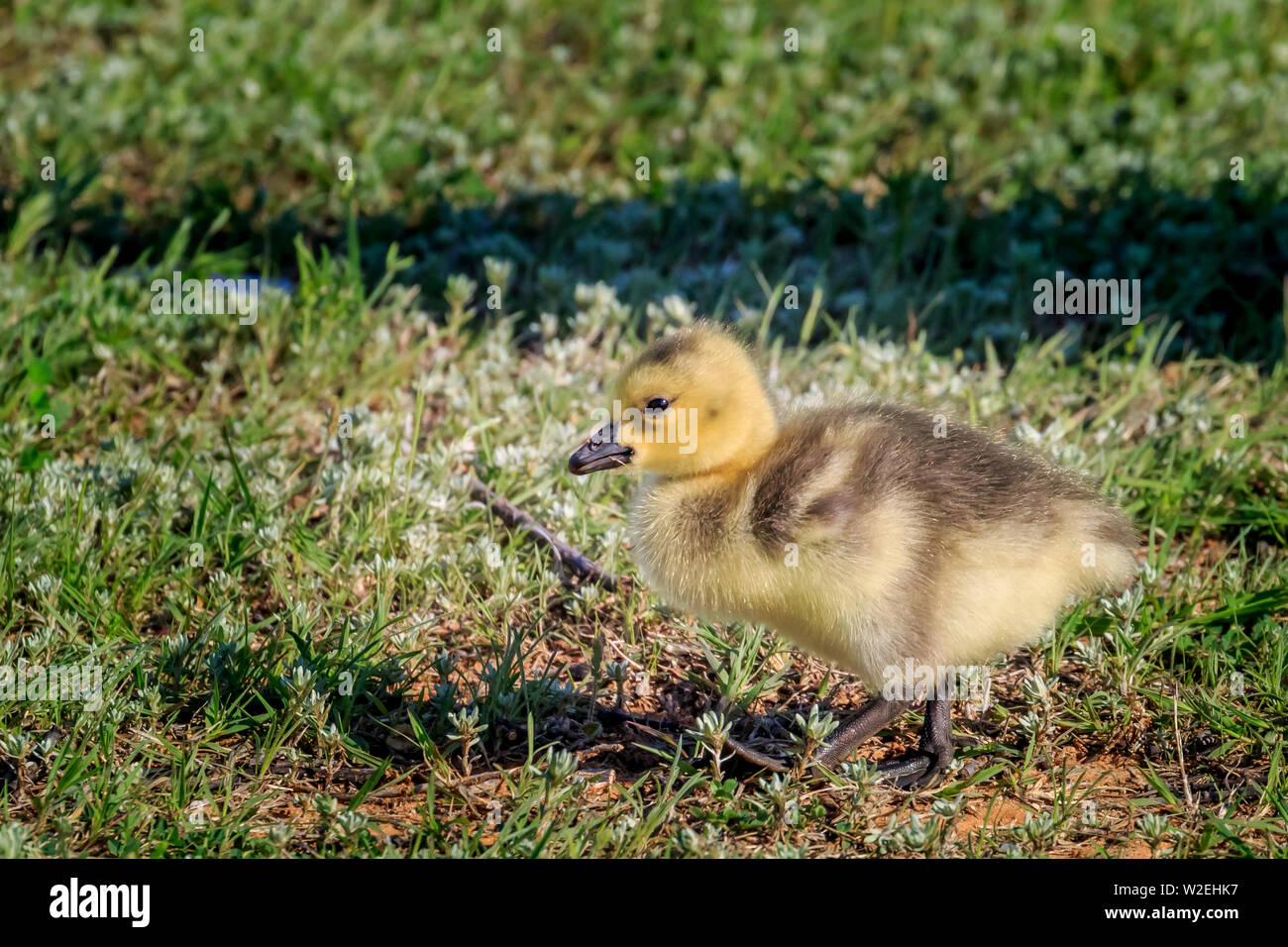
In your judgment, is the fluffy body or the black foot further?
the black foot

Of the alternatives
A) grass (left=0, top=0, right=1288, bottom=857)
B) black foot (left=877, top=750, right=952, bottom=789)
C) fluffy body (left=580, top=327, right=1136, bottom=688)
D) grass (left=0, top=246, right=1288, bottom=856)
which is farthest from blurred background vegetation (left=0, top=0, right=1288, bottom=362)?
black foot (left=877, top=750, right=952, bottom=789)

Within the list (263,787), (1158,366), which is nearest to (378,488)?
(263,787)

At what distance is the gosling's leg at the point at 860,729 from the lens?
A: 389 cm

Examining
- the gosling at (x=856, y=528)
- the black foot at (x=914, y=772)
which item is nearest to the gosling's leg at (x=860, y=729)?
the gosling at (x=856, y=528)

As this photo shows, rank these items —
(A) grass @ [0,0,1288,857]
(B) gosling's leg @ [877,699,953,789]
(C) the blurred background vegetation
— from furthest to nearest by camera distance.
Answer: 1. (C) the blurred background vegetation
2. (B) gosling's leg @ [877,699,953,789]
3. (A) grass @ [0,0,1288,857]

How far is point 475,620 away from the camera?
14.6 feet

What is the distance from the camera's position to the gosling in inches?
141

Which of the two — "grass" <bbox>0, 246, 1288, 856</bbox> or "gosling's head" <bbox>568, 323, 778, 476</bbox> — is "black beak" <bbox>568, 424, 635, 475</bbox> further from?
"grass" <bbox>0, 246, 1288, 856</bbox>

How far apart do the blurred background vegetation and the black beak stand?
231cm

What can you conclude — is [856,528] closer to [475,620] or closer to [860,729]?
[860,729]

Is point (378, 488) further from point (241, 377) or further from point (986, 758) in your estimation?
point (986, 758)

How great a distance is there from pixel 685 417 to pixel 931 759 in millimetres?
1197

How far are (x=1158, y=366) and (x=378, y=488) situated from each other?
3217 mm

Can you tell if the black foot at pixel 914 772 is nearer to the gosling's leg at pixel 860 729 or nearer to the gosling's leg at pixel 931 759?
the gosling's leg at pixel 931 759
